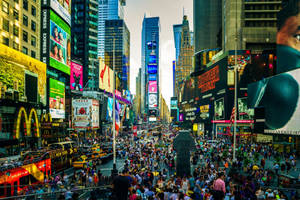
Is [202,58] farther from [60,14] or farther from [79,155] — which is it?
[79,155]

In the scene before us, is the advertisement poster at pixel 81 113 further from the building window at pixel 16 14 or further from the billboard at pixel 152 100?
the billboard at pixel 152 100

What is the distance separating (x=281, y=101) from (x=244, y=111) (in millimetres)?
30016

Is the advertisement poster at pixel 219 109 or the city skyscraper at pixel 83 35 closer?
the advertisement poster at pixel 219 109

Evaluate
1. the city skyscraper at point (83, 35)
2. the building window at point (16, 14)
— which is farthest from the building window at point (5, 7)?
the city skyscraper at point (83, 35)

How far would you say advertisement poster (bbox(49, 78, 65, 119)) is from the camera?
5453 cm

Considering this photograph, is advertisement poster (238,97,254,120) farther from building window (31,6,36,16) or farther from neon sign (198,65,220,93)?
building window (31,6,36,16)

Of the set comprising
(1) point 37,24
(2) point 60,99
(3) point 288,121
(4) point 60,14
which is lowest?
(3) point 288,121

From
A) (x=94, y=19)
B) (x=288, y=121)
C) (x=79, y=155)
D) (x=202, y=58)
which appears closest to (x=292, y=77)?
(x=288, y=121)

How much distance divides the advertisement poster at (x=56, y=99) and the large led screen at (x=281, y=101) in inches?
1556

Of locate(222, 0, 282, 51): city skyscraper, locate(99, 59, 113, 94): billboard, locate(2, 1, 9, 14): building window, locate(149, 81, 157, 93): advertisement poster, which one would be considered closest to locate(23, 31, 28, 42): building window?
locate(2, 1, 9, 14): building window

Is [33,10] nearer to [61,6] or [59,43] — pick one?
[59,43]

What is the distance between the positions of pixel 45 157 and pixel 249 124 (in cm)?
6217

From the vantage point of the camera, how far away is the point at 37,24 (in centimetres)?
5412

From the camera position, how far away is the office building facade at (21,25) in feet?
141
